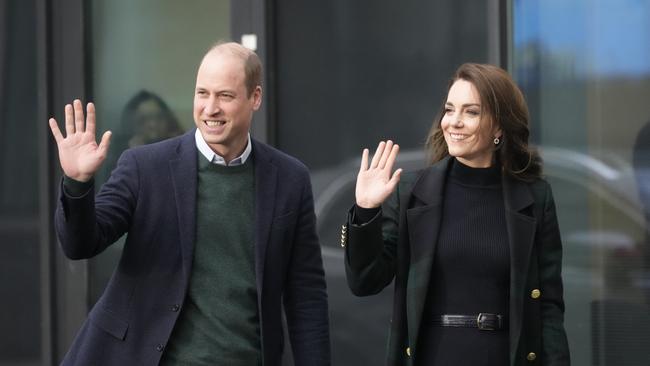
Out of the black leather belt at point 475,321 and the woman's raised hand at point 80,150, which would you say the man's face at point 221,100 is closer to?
the woman's raised hand at point 80,150

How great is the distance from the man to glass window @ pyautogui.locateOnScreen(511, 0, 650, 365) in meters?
2.70

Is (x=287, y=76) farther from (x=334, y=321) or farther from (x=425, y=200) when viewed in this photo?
(x=425, y=200)

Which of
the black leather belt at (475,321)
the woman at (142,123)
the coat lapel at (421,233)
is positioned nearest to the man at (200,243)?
the coat lapel at (421,233)

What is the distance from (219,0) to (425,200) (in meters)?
3.15

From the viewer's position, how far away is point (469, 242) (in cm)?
448

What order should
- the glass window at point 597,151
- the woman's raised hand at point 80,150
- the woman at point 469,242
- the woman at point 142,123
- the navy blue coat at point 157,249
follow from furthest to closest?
the woman at point 142,123, the glass window at point 597,151, the woman at point 469,242, the navy blue coat at point 157,249, the woman's raised hand at point 80,150

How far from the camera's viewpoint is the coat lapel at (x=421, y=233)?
174 inches

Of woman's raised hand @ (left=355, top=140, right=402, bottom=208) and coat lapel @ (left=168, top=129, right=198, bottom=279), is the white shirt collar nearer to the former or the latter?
coat lapel @ (left=168, top=129, right=198, bottom=279)

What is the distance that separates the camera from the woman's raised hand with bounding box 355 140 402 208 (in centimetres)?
427

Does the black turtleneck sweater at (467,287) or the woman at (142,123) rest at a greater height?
the woman at (142,123)

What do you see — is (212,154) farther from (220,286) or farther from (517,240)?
(517,240)

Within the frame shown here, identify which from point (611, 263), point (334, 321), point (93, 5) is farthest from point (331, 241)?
point (93, 5)

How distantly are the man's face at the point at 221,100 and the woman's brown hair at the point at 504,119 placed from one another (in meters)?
0.80

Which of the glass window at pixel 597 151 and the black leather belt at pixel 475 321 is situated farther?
the glass window at pixel 597 151
